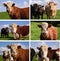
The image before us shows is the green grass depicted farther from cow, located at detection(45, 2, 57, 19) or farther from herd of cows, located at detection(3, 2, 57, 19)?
cow, located at detection(45, 2, 57, 19)

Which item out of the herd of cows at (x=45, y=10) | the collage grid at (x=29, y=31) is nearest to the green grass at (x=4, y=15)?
the collage grid at (x=29, y=31)

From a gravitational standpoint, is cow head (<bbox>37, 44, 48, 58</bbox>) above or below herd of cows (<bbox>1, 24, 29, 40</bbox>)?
below

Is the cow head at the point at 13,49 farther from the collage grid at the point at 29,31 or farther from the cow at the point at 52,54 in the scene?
the cow at the point at 52,54

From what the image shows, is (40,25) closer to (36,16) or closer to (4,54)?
(36,16)

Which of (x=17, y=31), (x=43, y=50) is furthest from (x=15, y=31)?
(x=43, y=50)

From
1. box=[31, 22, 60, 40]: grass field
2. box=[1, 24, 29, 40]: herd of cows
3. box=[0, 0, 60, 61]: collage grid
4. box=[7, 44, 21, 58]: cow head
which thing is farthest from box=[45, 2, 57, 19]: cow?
box=[7, 44, 21, 58]: cow head

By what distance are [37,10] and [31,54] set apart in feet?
0.99

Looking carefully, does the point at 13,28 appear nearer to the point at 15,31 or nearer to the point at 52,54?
the point at 15,31

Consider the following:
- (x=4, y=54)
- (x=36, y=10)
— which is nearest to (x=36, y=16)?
(x=36, y=10)

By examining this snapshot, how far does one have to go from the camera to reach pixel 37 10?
1434 mm

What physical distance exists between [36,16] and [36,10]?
0.04 m

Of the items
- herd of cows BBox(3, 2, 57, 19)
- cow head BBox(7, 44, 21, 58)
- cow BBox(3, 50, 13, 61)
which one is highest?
herd of cows BBox(3, 2, 57, 19)

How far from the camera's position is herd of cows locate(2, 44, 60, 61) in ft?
4.63

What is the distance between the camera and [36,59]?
143 cm
